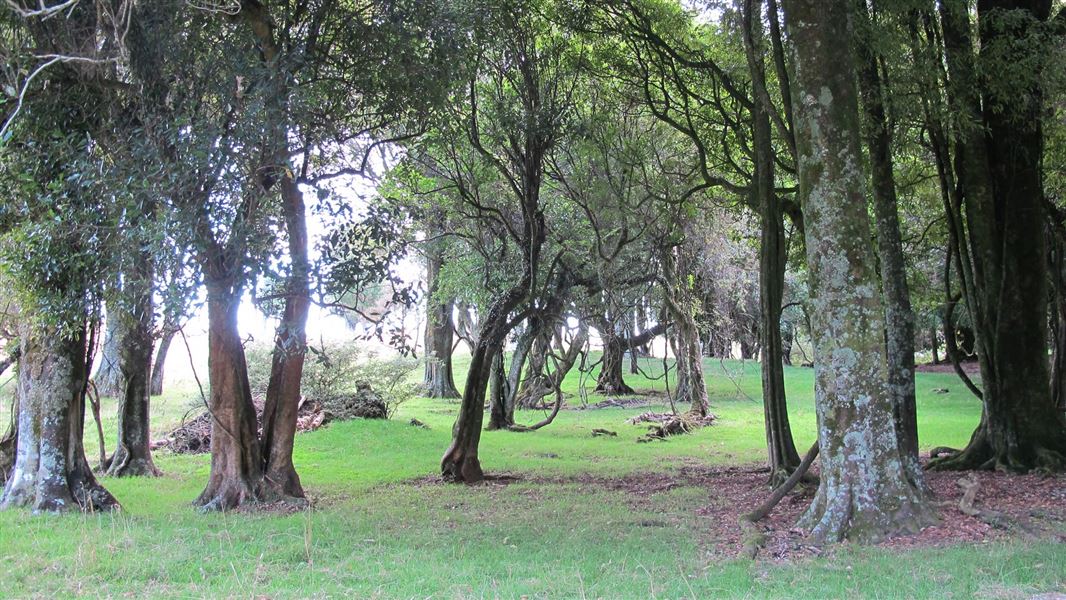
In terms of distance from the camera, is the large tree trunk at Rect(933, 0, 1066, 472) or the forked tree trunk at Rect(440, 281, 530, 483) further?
the forked tree trunk at Rect(440, 281, 530, 483)

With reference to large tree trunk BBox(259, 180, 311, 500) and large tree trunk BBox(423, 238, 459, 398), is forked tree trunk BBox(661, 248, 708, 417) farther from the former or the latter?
large tree trunk BBox(259, 180, 311, 500)

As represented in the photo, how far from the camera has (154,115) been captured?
24.8 feet

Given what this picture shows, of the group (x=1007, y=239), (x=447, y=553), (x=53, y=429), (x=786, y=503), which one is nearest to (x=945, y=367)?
(x=1007, y=239)

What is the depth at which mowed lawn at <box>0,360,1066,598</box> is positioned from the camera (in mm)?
5555

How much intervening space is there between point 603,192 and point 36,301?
908 cm

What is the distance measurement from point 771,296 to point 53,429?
8946 mm

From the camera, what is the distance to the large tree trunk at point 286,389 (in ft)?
29.3

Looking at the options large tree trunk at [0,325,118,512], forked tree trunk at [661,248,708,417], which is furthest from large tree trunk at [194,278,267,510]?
forked tree trunk at [661,248,708,417]

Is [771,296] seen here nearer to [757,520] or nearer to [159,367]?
[757,520]

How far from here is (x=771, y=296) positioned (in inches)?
400

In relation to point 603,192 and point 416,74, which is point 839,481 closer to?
point 416,74

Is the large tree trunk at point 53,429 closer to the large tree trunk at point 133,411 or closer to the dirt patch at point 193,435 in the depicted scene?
the large tree trunk at point 133,411

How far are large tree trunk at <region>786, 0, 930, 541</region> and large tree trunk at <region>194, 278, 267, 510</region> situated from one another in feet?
21.8

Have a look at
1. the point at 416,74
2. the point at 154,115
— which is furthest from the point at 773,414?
the point at 154,115
